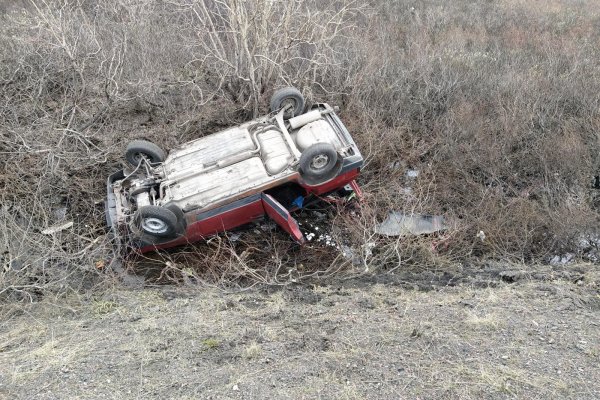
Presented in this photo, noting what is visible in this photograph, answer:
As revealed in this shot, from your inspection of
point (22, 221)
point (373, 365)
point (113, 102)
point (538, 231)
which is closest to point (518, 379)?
point (373, 365)

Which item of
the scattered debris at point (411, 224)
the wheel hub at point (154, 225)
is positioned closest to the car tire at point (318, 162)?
the scattered debris at point (411, 224)

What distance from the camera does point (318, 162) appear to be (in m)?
5.52

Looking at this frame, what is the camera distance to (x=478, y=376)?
3.52 meters

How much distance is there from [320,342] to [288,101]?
3.84 m

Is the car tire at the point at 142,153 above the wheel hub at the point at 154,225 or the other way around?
above

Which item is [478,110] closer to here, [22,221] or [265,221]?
Answer: [265,221]

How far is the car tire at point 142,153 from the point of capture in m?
6.22

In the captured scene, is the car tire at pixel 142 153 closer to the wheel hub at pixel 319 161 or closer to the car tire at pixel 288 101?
the car tire at pixel 288 101

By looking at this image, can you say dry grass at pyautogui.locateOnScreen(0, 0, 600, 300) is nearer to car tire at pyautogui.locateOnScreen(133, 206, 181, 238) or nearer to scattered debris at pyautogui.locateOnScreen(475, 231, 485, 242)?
scattered debris at pyautogui.locateOnScreen(475, 231, 485, 242)

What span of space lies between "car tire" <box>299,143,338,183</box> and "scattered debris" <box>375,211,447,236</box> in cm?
119

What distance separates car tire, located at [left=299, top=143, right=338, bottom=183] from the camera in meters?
5.39

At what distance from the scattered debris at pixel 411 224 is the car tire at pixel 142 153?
3113 mm

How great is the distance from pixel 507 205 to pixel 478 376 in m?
3.52

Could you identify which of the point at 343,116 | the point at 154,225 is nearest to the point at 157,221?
the point at 154,225
